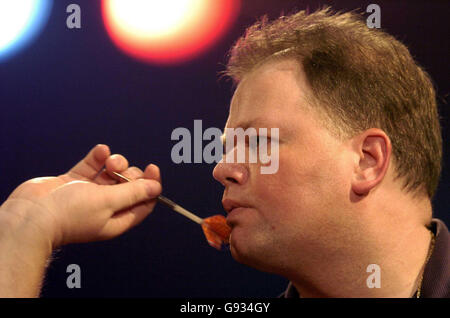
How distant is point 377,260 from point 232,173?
1.30ft

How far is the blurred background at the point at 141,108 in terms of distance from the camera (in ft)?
6.50

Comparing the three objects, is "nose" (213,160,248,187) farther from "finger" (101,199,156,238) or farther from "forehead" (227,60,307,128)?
"finger" (101,199,156,238)

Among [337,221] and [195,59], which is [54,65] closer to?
[195,59]

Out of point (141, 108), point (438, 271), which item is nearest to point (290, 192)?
point (438, 271)

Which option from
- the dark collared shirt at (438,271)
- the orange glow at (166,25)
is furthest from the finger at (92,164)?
the dark collared shirt at (438,271)

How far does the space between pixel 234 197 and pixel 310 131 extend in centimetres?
24

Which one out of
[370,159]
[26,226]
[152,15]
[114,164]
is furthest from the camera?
[152,15]

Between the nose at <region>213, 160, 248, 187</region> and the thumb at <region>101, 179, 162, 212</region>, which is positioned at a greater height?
the nose at <region>213, 160, 248, 187</region>

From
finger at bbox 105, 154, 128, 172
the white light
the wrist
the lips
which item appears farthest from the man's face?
the white light

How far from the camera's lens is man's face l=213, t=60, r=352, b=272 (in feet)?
3.86

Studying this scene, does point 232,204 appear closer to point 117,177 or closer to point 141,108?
point 117,177

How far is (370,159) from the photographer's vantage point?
121 cm

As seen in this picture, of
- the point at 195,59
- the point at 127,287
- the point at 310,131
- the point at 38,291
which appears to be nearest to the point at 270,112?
the point at 310,131

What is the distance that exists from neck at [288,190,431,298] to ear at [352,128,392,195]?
0.23 feet
